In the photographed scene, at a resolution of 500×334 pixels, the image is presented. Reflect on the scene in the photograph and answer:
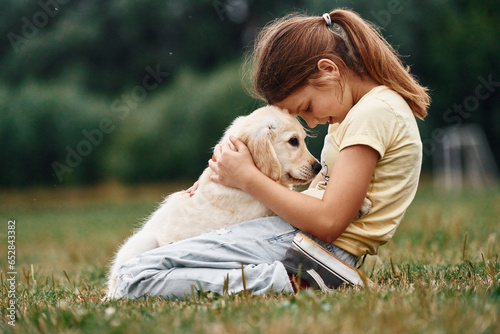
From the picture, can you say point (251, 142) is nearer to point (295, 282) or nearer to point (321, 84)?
point (321, 84)

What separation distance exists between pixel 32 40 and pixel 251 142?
49.9 feet

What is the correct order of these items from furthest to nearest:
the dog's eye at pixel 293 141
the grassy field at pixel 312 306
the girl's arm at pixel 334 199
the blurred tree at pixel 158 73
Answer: the blurred tree at pixel 158 73 → the dog's eye at pixel 293 141 → the girl's arm at pixel 334 199 → the grassy field at pixel 312 306

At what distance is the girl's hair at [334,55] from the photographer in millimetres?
2740

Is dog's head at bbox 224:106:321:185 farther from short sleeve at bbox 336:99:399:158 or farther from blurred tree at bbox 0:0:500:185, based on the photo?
blurred tree at bbox 0:0:500:185

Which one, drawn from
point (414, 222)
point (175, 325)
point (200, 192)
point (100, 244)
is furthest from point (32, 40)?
point (175, 325)

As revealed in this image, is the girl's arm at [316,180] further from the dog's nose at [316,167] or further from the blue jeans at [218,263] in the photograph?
the blue jeans at [218,263]

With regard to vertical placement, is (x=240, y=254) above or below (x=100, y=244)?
above

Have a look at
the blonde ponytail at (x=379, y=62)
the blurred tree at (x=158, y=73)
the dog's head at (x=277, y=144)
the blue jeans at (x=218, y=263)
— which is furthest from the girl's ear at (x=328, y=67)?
the blurred tree at (x=158, y=73)

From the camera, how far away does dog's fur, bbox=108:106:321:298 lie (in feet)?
9.17

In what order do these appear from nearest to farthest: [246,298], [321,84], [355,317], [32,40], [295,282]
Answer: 1. [355,317]
2. [246,298]
3. [295,282]
4. [321,84]
5. [32,40]

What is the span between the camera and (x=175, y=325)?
1711 mm

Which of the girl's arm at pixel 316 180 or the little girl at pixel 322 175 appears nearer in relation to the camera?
the little girl at pixel 322 175

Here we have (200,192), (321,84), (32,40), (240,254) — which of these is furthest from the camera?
(32,40)

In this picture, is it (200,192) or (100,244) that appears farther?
(100,244)
